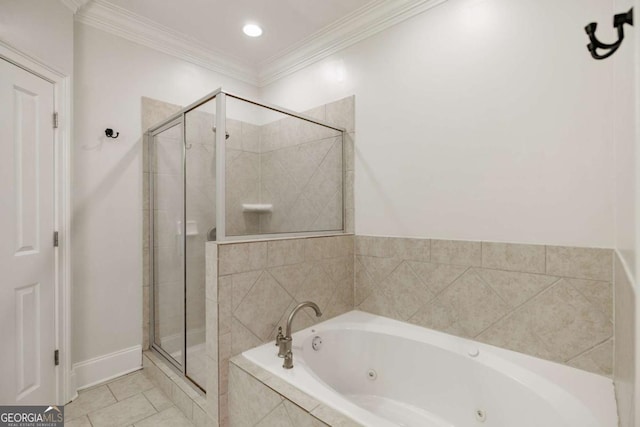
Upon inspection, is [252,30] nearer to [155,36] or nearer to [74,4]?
[155,36]

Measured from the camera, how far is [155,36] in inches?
93.2

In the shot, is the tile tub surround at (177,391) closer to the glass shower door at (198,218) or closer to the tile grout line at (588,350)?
the glass shower door at (198,218)

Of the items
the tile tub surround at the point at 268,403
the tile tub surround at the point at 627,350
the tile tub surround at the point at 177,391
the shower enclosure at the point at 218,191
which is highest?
the shower enclosure at the point at 218,191

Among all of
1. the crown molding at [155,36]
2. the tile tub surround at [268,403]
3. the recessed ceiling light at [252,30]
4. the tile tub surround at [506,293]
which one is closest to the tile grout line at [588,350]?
the tile tub surround at [506,293]

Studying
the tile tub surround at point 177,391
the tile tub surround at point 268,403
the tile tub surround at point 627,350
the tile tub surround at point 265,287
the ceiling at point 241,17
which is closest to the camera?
the tile tub surround at point 627,350

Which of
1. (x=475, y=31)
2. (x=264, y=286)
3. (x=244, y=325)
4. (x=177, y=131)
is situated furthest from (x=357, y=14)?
(x=244, y=325)

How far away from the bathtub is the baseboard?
127 centimetres

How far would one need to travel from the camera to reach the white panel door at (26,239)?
5.18 feet

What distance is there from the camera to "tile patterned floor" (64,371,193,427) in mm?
1739

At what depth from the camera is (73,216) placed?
2033 millimetres

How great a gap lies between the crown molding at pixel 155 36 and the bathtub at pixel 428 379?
240 cm

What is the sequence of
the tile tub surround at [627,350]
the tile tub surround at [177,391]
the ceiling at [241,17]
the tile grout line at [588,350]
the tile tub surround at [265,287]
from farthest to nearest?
the ceiling at [241,17] → the tile tub surround at [177,391] → the tile tub surround at [265,287] → the tile grout line at [588,350] → the tile tub surround at [627,350]

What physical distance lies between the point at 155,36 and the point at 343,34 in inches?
57.8

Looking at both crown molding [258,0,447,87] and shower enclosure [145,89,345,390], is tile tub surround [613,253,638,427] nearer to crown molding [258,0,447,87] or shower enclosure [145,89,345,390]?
shower enclosure [145,89,345,390]
